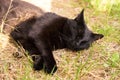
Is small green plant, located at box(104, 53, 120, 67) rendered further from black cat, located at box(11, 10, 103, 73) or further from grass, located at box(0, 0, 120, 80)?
black cat, located at box(11, 10, 103, 73)

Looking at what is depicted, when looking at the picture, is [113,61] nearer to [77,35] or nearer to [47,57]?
[77,35]

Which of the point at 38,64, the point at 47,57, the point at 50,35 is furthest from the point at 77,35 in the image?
the point at 38,64

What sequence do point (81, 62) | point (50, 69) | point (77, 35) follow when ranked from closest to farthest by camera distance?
point (50, 69)
point (81, 62)
point (77, 35)

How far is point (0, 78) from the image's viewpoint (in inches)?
114

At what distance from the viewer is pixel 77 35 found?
3475mm

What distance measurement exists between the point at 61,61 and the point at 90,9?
173cm

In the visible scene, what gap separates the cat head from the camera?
3455mm

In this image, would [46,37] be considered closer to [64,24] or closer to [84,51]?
[64,24]

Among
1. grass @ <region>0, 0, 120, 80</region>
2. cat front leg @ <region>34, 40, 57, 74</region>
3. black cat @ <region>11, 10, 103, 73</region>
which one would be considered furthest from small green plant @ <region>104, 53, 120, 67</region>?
cat front leg @ <region>34, 40, 57, 74</region>

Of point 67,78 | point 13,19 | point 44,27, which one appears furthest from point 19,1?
point 67,78

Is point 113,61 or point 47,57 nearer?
point 47,57

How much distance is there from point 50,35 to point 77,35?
29 cm

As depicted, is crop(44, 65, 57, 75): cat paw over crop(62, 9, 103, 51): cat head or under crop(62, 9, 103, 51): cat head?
under

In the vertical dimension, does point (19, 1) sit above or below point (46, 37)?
above
